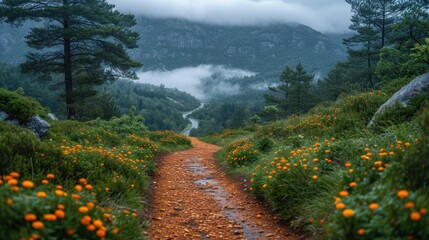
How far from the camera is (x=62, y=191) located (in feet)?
10.9

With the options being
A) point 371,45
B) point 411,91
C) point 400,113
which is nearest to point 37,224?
point 400,113

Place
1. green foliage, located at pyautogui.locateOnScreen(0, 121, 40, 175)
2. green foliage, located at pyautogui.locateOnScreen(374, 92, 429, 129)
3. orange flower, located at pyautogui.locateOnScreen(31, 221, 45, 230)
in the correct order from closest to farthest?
orange flower, located at pyautogui.locateOnScreen(31, 221, 45, 230) < green foliage, located at pyautogui.locateOnScreen(0, 121, 40, 175) < green foliage, located at pyautogui.locateOnScreen(374, 92, 429, 129)

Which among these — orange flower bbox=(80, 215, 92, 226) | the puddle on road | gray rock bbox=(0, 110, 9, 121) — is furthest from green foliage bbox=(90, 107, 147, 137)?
orange flower bbox=(80, 215, 92, 226)

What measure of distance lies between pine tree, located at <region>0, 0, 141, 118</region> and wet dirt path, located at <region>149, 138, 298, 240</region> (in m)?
12.7

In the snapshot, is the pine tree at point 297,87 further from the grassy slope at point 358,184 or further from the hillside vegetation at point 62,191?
the hillside vegetation at point 62,191

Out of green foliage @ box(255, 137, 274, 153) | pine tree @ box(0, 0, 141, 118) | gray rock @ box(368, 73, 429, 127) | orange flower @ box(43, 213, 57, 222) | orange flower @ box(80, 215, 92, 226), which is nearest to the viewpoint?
orange flower @ box(43, 213, 57, 222)

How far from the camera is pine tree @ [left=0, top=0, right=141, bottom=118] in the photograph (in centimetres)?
1784

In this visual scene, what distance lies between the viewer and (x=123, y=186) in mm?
5336

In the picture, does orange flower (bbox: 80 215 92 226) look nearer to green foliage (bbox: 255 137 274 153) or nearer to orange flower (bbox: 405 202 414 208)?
orange flower (bbox: 405 202 414 208)

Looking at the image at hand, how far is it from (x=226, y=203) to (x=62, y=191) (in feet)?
12.4

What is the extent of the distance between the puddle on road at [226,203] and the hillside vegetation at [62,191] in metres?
1.48

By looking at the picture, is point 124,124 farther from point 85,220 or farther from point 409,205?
point 409,205

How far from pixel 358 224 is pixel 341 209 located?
Result: 28 cm

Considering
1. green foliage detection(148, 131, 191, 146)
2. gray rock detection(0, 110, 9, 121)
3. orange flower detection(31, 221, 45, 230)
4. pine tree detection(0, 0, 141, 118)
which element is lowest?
green foliage detection(148, 131, 191, 146)
